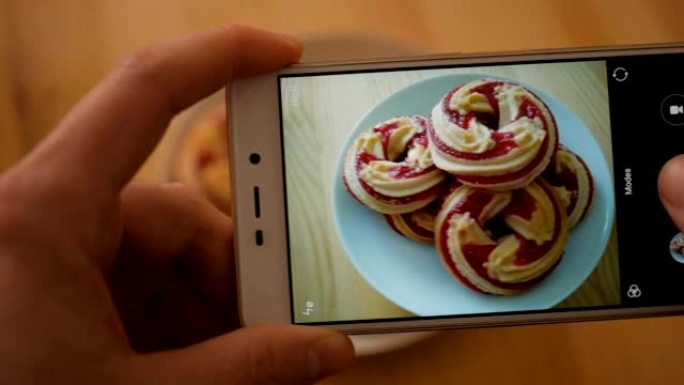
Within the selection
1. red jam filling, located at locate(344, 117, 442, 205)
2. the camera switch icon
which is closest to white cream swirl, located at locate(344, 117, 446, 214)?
red jam filling, located at locate(344, 117, 442, 205)

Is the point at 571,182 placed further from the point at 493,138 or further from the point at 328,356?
the point at 328,356

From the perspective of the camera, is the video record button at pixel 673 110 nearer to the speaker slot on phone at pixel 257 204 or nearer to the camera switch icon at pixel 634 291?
the camera switch icon at pixel 634 291

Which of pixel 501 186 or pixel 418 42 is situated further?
pixel 418 42

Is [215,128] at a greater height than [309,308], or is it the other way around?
[215,128]

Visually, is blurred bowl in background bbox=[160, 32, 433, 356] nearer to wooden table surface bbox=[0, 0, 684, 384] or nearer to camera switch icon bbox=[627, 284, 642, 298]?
wooden table surface bbox=[0, 0, 684, 384]

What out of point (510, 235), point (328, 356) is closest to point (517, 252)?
point (510, 235)

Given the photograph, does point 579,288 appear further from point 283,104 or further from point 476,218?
point 283,104
